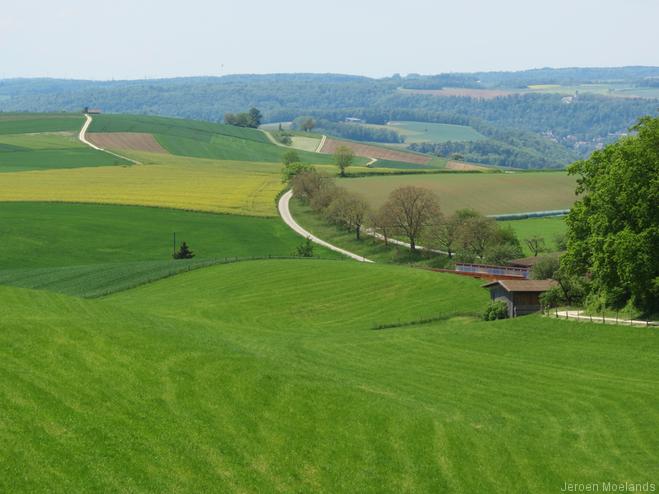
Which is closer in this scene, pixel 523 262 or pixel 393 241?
pixel 523 262

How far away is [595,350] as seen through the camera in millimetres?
46312

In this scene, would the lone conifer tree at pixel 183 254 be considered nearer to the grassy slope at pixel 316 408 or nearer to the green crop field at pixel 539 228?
the green crop field at pixel 539 228

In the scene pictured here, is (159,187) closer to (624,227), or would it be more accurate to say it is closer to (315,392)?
(624,227)

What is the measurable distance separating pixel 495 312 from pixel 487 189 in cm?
10344

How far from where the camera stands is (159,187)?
151625 millimetres

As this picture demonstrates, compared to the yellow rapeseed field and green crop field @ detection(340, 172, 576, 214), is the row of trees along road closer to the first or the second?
the yellow rapeseed field

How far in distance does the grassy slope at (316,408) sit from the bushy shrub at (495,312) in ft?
33.6

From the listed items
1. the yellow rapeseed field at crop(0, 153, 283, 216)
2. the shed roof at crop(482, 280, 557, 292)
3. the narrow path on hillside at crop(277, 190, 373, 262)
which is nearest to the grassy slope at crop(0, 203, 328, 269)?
the narrow path on hillside at crop(277, 190, 373, 262)

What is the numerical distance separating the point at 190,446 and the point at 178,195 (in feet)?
392

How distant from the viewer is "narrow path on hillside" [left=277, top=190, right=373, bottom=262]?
112m

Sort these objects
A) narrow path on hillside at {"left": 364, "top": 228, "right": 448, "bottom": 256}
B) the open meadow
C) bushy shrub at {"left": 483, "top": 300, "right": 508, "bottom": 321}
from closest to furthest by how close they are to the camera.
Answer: the open meadow, bushy shrub at {"left": 483, "top": 300, "right": 508, "bottom": 321}, narrow path on hillside at {"left": 364, "top": 228, "right": 448, "bottom": 256}

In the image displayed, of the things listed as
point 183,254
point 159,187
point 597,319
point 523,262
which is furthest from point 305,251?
point 597,319

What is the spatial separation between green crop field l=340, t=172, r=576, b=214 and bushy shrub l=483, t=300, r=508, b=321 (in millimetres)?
77018

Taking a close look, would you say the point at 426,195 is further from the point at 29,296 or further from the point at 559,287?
the point at 29,296
